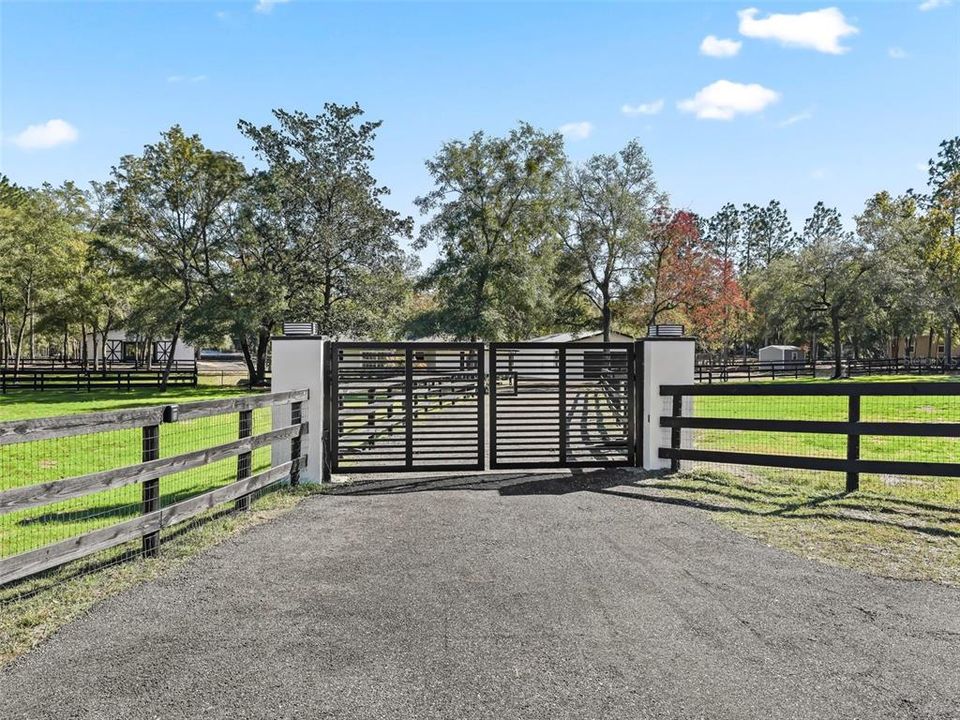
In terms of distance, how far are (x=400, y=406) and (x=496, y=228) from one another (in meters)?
20.1

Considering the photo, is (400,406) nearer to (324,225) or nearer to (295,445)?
(295,445)

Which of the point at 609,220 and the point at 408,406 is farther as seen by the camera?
the point at 609,220

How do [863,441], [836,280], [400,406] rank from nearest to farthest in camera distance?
[400,406]
[863,441]
[836,280]

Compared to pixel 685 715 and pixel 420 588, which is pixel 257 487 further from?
pixel 685 715

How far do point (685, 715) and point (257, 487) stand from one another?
14.5ft

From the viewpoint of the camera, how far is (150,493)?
4426mm

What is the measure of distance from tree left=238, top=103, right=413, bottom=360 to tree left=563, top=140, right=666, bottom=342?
8078 mm

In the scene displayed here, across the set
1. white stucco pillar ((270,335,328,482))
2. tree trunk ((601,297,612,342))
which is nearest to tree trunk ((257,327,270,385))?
tree trunk ((601,297,612,342))

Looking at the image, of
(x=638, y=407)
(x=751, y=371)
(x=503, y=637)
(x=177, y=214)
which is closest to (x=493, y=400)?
(x=638, y=407)

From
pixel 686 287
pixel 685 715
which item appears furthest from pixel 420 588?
pixel 686 287

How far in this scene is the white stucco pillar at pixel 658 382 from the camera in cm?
770

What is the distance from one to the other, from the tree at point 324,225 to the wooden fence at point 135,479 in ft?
65.1

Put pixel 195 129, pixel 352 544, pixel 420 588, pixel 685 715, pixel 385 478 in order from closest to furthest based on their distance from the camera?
pixel 685 715 → pixel 420 588 → pixel 352 544 → pixel 385 478 → pixel 195 129

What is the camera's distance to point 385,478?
7.47 m
